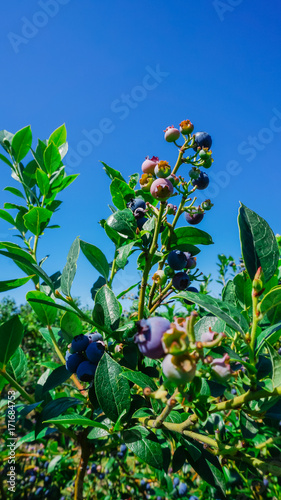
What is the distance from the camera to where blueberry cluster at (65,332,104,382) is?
3.13 feet

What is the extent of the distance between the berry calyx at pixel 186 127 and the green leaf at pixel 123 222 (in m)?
0.37

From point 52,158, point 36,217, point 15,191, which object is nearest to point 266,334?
point 36,217

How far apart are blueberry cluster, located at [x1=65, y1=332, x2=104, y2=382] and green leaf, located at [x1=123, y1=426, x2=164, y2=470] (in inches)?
8.4

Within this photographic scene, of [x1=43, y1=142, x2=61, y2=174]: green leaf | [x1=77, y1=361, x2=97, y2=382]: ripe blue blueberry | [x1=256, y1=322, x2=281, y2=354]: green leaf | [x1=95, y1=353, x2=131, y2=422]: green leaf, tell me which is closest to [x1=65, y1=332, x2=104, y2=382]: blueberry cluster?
[x1=77, y1=361, x2=97, y2=382]: ripe blue blueberry

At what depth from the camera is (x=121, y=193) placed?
117 cm

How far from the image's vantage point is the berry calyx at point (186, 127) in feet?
3.58

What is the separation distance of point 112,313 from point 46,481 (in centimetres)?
281

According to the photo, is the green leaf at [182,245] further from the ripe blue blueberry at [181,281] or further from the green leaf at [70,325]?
the green leaf at [70,325]

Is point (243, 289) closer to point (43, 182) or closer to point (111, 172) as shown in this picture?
point (111, 172)

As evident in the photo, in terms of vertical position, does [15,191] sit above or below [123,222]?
above

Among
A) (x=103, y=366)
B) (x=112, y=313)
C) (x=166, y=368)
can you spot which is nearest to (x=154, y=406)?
(x=103, y=366)

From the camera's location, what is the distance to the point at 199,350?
1.53ft

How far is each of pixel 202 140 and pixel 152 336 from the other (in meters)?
0.79

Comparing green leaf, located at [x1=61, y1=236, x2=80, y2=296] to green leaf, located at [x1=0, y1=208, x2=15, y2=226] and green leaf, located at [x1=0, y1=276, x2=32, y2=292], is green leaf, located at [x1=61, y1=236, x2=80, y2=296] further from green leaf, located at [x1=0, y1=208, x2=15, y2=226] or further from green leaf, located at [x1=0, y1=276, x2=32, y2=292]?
green leaf, located at [x1=0, y1=208, x2=15, y2=226]
